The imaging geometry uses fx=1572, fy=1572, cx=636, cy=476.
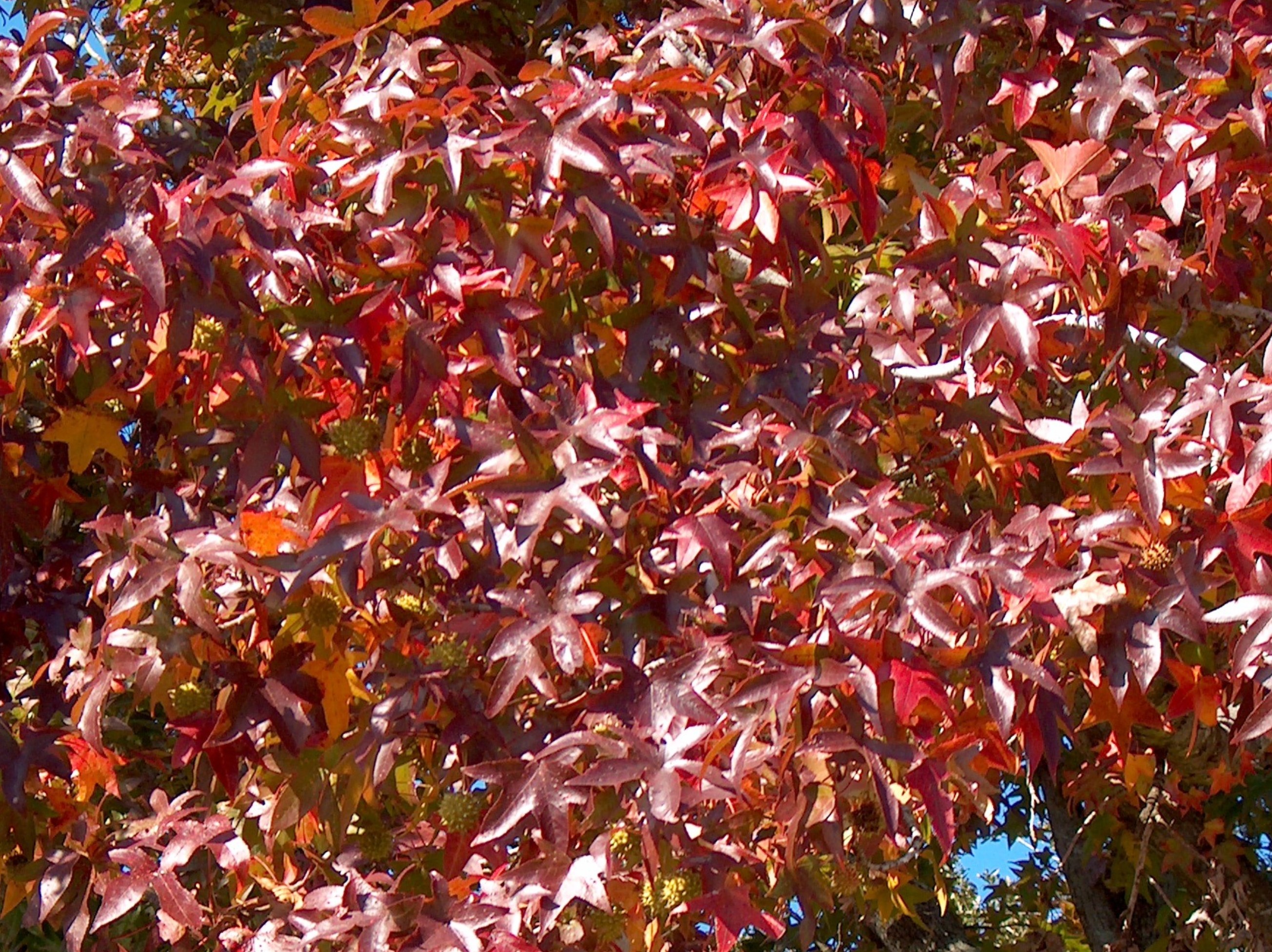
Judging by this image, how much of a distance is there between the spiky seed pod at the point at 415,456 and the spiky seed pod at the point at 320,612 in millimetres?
214

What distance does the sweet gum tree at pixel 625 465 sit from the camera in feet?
6.27

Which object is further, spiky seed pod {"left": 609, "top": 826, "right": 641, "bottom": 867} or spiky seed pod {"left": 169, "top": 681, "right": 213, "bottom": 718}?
spiky seed pod {"left": 169, "top": 681, "right": 213, "bottom": 718}

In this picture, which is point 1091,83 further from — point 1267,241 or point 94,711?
point 94,711

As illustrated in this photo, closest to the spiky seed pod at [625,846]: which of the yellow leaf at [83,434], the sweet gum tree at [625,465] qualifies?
the sweet gum tree at [625,465]

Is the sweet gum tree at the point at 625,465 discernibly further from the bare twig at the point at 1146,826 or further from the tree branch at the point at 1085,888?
the tree branch at the point at 1085,888

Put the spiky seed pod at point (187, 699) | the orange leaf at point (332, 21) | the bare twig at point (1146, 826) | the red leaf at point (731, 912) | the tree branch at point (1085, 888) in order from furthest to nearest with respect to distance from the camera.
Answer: the tree branch at point (1085, 888), the bare twig at point (1146, 826), the orange leaf at point (332, 21), the spiky seed pod at point (187, 699), the red leaf at point (731, 912)

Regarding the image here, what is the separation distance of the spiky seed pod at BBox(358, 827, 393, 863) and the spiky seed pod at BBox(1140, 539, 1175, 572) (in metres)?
1.11

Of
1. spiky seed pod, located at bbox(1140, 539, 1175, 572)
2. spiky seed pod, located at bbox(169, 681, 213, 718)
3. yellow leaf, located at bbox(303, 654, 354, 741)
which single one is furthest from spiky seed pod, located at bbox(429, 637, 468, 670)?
spiky seed pod, located at bbox(1140, 539, 1175, 572)

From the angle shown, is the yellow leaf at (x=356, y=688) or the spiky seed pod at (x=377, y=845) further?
the spiky seed pod at (x=377, y=845)

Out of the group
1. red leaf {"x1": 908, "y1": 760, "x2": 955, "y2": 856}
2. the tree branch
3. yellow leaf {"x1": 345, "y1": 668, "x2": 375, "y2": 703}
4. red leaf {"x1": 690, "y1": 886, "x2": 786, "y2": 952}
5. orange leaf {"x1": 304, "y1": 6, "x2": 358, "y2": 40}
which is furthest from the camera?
the tree branch

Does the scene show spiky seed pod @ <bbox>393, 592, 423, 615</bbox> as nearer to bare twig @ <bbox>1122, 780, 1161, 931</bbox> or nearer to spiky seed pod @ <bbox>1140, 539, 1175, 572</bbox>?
spiky seed pod @ <bbox>1140, 539, 1175, 572</bbox>

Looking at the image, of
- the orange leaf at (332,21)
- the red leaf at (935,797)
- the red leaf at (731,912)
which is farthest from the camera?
the orange leaf at (332,21)

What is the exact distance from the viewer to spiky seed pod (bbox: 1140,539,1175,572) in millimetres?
1974

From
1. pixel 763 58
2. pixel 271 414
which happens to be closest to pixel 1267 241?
pixel 763 58
